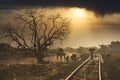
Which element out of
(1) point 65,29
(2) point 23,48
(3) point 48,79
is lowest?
(3) point 48,79

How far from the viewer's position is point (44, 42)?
108 ft

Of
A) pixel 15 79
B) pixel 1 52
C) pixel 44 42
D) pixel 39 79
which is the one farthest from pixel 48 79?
pixel 1 52

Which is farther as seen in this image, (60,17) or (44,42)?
(60,17)

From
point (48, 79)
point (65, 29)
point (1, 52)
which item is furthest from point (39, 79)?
point (1, 52)

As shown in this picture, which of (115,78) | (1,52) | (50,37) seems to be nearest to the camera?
(115,78)

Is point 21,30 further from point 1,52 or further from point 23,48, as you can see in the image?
point 1,52

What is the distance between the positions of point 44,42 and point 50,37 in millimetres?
850

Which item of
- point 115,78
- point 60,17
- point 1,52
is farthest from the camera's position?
point 1,52

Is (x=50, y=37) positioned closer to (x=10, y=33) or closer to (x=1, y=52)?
(x=10, y=33)

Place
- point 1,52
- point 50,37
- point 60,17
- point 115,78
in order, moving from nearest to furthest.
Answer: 1. point 115,78
2. point 50,37
3. point 60,17
4. point 1,52

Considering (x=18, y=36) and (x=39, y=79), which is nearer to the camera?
(x=39, y=79)

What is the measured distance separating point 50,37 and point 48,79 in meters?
14.7

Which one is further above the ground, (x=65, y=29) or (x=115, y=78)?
(x=65, y=29)

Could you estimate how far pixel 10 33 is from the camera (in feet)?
110
